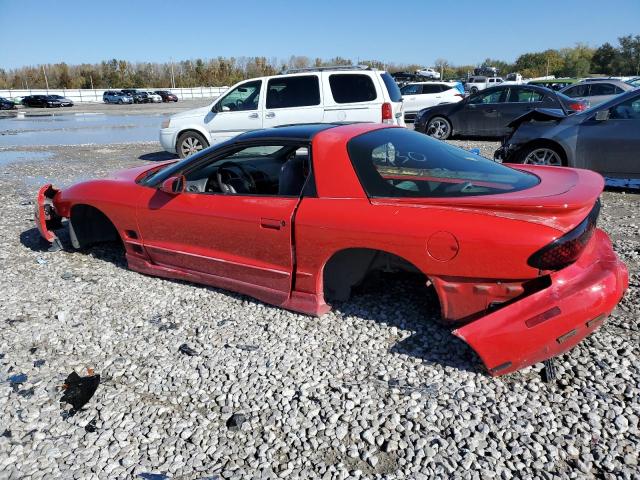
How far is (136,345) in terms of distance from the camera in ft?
11.1

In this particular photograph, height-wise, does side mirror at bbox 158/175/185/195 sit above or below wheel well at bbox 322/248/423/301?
above

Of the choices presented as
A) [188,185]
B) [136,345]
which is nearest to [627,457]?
[136,345]

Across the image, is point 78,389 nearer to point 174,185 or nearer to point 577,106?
point 174,185

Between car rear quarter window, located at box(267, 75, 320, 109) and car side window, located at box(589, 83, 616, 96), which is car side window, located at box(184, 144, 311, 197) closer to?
car rear quarter window, located at box(267, 75, 320, 109)

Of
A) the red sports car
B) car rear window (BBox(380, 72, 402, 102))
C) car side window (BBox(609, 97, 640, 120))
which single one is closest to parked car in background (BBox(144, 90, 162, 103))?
car rear window (BBox(380, 72, 402, 102))

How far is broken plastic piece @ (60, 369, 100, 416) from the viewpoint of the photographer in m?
2.75

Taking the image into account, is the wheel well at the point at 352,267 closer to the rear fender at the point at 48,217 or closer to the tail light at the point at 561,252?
the tail light at the point at 561,252

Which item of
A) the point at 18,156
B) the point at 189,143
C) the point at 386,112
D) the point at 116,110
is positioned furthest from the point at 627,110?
the point at 116,110

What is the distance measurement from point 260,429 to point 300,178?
183 cm

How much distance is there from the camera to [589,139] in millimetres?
7137

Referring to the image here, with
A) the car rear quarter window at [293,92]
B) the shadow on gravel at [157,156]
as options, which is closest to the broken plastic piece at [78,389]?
the car rear quarter window at [293,92]

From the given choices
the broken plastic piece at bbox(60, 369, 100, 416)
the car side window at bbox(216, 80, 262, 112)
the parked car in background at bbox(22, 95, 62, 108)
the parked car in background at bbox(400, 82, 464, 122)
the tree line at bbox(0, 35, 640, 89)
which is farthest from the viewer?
the tree line at bbox(0, 35, 640, 89)

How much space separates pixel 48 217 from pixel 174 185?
6.71 ft

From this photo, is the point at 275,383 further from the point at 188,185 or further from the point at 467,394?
the point at 188,185
